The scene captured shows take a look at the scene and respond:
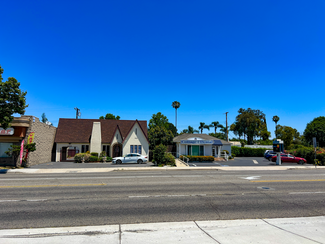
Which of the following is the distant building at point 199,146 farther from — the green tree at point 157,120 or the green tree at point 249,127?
the green tree at point 249,127

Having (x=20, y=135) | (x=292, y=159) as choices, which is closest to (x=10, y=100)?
(x=20, y=135)

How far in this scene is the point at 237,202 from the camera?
Result: 29.9 feet

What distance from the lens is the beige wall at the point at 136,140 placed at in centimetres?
3444

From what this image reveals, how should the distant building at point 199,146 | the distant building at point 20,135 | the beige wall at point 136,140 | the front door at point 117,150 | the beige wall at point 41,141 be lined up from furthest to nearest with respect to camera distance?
the distant building at point 199,146 → the front door at point 117,150 → the beige wall at point 136,140 → the beige wall at point 41,141 → the distant building at point 20,135

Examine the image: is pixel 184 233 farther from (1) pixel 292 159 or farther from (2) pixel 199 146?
(1) pixel 292 159

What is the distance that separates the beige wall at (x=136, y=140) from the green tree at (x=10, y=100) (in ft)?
55.9

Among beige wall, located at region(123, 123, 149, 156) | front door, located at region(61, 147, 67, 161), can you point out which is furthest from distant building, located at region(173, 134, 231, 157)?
front door, located at region(61, 147, 67, 161)

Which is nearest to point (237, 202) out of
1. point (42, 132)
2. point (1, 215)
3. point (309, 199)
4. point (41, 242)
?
point (309, 199)

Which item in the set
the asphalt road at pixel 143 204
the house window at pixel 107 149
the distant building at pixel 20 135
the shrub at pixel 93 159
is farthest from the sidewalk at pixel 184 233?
the house window at pixel 107 149

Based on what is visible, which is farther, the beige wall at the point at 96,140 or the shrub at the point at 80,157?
the beige wall at the point at 96,140

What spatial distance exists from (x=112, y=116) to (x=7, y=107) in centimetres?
4940

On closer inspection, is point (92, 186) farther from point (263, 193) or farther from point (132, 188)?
point (263, 193)

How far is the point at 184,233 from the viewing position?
231 inches

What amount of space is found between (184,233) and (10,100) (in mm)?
20349
